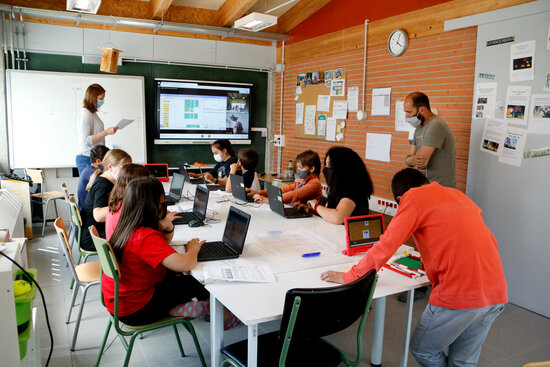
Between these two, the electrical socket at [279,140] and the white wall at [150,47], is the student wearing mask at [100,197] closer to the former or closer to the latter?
the white wall at [150,47]

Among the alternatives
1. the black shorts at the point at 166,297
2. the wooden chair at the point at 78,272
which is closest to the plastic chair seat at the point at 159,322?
the black shorts at the point at 166,297

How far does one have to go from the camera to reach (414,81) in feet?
14.9

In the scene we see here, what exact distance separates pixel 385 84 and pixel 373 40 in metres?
0.55

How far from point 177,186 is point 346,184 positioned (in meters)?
1.78

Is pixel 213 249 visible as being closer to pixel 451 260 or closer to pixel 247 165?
pixel 451 260

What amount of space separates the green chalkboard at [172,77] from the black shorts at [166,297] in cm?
418

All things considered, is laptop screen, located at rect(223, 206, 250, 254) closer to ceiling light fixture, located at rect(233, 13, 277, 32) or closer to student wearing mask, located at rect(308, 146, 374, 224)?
student wearing mask, located at rect(308, 146, 374, 224)

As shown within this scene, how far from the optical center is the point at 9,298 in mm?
1688

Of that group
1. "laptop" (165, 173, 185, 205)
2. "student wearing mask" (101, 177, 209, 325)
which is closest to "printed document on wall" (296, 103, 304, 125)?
"laptop" (165, 173, 185, 205)

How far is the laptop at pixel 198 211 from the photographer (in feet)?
10.6

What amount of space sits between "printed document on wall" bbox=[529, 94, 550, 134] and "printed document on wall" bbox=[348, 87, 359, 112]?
7.13 feet

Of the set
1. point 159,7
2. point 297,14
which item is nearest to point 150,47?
point 159,7

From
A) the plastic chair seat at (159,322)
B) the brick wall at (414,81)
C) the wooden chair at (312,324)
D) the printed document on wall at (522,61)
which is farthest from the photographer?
the brick wall at (414,81)

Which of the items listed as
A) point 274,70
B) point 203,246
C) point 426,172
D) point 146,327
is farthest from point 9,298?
point 274,70
